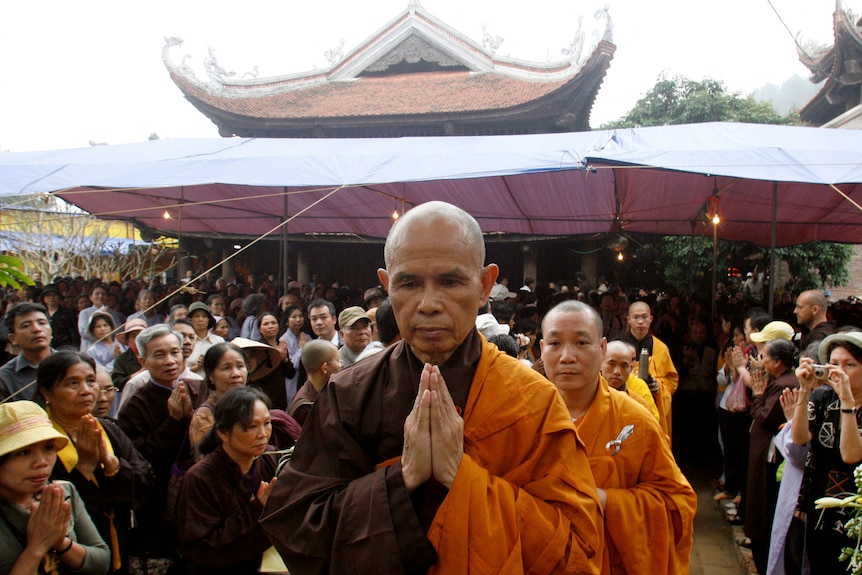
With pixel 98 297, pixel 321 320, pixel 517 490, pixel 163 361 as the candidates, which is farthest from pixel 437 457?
pixel 98 297

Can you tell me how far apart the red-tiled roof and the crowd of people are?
10.9 metres

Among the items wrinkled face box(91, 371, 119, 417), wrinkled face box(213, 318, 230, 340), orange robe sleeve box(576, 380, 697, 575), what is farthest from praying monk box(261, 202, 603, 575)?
wrinkled face box(213, 318, 230, 340)

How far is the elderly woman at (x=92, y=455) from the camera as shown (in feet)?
8.03

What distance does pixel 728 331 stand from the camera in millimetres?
6500

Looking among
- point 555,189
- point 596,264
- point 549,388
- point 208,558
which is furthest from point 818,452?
point 596,264

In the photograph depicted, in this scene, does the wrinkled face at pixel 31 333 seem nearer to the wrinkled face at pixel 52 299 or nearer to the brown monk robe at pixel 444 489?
the brown monk robe at pixel 444 489

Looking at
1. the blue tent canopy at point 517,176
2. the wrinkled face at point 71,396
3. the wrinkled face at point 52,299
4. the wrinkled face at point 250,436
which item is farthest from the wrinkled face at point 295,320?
the wrinkled face at point 52,299

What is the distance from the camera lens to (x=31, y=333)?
3670 millimetres

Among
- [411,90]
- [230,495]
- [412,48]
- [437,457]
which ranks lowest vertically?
[230,495]

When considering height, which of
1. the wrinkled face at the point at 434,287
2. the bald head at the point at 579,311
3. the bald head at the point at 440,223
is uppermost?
the bald head at the point at 440,223

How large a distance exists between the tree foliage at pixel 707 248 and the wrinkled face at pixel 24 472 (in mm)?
10753

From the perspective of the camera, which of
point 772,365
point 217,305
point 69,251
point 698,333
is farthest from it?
point 69,251

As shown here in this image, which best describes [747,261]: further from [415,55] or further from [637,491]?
[637,491]

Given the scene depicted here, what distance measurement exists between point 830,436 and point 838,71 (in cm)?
1777
